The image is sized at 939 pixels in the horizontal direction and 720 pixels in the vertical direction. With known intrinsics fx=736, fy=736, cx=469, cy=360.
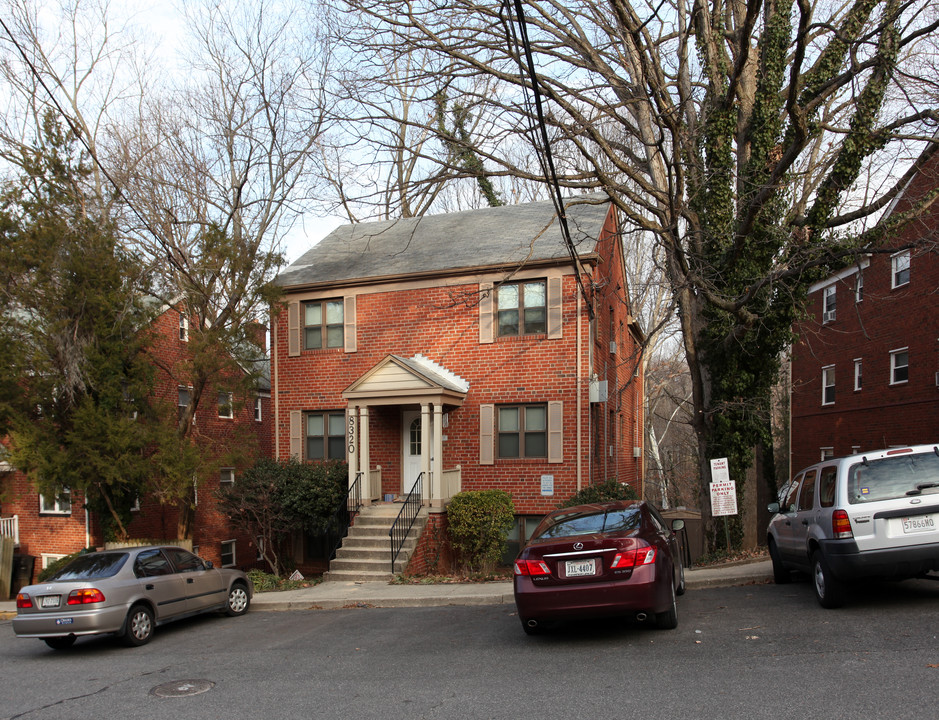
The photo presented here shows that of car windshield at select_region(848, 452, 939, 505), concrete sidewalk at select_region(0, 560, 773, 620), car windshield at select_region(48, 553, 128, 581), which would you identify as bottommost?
concrete sidewalk at select_region(0, 560, 773, 620)

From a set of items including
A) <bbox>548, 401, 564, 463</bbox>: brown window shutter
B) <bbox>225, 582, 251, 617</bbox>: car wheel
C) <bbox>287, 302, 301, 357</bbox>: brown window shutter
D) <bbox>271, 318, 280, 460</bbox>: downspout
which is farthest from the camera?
<bbox>287, 302, 301, 357</bbox>: brown window shutter

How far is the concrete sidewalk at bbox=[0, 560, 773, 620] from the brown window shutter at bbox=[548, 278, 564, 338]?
6311mm

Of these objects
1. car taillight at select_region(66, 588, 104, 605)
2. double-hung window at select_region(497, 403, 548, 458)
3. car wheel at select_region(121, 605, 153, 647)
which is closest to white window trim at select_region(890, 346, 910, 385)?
double-hung window at select_region(497, 403, 548, 458)

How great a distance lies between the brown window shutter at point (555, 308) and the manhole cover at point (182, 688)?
11.7 metres

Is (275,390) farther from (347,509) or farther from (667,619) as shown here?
(667,619)

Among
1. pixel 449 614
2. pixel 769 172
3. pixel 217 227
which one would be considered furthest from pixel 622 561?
pixel 217 227

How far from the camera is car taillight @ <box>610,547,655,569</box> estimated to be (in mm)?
7430

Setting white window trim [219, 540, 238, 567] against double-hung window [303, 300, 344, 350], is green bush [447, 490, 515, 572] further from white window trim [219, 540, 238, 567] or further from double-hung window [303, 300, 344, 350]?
white window trim [219, 540, 238, 567]

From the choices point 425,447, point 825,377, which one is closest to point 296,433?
point 425,447

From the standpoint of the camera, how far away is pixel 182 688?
7.23 m

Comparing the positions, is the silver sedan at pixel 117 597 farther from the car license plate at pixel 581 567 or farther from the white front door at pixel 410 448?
the white front door at pixel 410 448

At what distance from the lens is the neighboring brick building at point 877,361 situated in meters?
22.3

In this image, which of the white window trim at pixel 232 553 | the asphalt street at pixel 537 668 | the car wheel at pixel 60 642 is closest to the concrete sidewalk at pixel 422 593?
the asphalt street at pixel 537 668

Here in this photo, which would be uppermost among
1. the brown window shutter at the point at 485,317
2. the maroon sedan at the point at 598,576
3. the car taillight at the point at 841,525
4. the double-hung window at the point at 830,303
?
the double-hung window at the point at 830,303
